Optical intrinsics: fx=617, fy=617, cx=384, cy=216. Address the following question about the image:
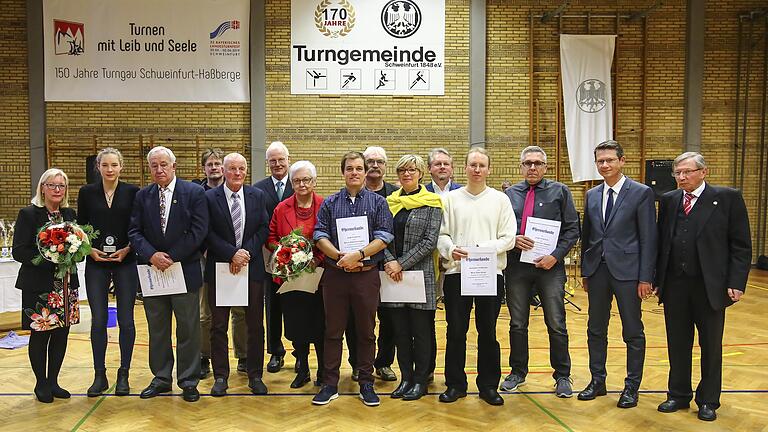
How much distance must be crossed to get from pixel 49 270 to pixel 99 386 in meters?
0.92

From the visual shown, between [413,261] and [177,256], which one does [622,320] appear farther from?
[177,256]

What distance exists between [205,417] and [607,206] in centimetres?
308

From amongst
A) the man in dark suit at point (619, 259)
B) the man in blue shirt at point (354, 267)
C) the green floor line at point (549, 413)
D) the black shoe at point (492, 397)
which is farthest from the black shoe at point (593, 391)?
the man in blue shirt at point (354, 267)

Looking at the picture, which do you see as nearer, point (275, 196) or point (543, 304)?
point (543, 304)

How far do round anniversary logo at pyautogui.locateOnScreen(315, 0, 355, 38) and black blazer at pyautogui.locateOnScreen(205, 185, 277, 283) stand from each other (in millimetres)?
7831

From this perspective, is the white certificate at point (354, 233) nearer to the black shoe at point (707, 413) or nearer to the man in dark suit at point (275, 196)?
the man in dark suit at point (275, 196)

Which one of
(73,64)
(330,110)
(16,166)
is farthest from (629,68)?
(16,166)

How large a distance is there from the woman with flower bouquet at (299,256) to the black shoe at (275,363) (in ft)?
1.38

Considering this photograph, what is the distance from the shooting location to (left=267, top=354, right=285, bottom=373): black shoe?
16.9 feet

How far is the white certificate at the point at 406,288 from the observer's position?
418 cm

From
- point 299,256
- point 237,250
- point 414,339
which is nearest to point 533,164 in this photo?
point 414,339

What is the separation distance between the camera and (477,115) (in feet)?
39.1

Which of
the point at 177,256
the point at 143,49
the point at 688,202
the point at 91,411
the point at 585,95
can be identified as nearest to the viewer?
the point at 688,202

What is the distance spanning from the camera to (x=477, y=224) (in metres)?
4.21
